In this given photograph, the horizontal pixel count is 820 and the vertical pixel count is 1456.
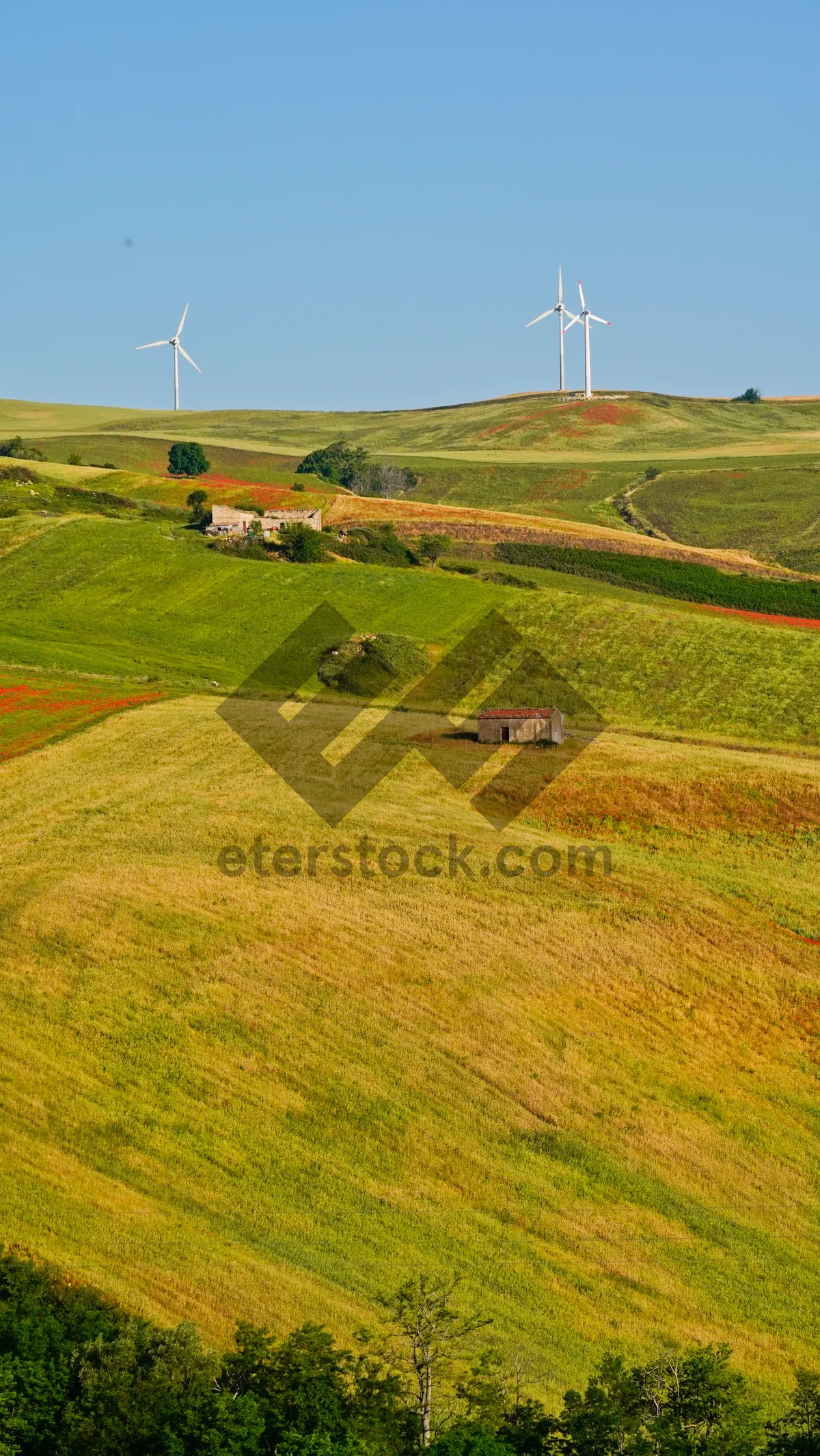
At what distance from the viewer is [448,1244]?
38188 millimetres

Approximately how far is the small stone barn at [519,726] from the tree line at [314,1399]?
4463 centimetres

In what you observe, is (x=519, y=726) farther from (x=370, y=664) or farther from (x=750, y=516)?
(x=750, y=516)

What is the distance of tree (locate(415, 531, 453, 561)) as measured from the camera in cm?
13038

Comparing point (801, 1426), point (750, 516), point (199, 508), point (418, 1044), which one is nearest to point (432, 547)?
point (199, 508)

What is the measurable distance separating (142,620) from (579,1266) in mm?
75323

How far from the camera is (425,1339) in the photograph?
106 ft

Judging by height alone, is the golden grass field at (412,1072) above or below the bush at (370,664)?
below

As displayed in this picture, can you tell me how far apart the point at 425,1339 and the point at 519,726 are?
4596 centimetres

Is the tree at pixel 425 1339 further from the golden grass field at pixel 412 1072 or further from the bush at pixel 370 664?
the bush at pixel 370 664

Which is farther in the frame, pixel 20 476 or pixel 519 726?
pixel 20 476

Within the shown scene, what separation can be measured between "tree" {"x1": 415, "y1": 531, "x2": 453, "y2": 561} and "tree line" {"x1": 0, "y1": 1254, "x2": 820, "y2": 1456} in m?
100

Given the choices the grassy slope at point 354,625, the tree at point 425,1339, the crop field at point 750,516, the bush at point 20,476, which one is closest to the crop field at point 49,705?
the grassy slope at point 354,625

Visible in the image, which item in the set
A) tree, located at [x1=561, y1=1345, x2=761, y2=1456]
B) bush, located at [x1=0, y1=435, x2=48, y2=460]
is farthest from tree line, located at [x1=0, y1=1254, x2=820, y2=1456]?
bush, located at [x1=0, y1=435, x2=48, y2=460]

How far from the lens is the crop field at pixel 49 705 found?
73.6m
